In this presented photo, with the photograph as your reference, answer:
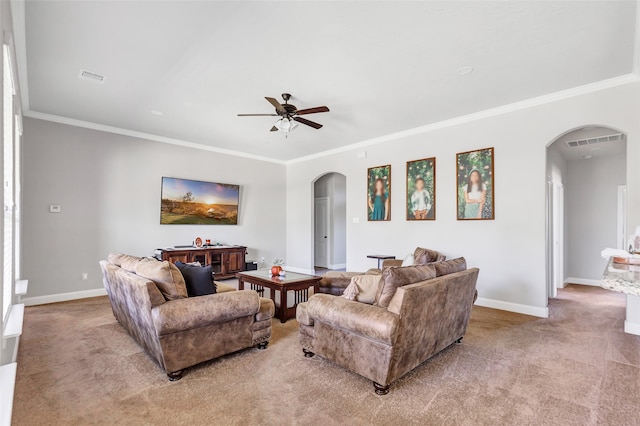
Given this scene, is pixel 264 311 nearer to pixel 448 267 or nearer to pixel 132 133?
pixel 448 267

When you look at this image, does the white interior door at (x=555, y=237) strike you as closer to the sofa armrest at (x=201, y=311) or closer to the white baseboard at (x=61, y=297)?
the sofa armrest at (x=201, y=311)

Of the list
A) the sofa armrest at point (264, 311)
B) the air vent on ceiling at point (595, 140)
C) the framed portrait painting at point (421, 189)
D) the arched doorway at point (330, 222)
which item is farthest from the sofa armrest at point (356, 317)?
the arched doorway at point (330, 222)

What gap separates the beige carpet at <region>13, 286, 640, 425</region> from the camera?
209cm

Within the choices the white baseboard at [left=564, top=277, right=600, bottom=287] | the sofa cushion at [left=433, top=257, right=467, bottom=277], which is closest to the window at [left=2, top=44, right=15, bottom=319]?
the sofa cushion at [left=433, top=257, right=467, bottom=277]

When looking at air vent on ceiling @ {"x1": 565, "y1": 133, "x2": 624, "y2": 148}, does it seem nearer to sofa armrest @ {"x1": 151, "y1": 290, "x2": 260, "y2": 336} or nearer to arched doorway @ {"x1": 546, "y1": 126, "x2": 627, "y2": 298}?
arched doorway @ {"x1": 546, "y1": 126, "x2": 627, "y2": 298}

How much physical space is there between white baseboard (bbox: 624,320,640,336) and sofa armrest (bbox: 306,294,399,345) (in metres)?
3.31

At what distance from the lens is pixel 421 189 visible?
18.2ft

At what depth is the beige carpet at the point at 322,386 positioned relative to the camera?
2088 millimetres

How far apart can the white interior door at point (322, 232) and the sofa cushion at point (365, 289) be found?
6.53 metres

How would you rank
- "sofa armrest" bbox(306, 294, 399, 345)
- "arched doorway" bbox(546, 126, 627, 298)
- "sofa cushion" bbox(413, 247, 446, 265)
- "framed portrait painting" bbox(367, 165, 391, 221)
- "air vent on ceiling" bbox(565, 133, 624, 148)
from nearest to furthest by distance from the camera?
1. "sofa armrest" bbox(306, 294, 399, 345)
2. "sofa cushion" bbox(413, 247, 446, 265)
3. "air vent on ceiling" bbox(565, 133, 624, 148)
4. "arched doorway" bbox(546, 126, 627, 298)
5. "framed portrait painting" bbox(367, 165, 391, 221)

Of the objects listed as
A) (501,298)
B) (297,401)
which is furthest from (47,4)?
(501,298)

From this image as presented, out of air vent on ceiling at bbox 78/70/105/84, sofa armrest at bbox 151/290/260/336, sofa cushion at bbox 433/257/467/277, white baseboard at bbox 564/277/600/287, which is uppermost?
air vent on ceiling at bbox 78/70/105/84

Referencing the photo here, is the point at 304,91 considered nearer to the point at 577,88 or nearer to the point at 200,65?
the point at 200,65

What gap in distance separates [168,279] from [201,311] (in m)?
0.38
